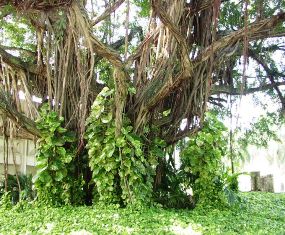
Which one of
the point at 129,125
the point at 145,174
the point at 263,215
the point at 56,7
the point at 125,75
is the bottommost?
the point at 263,215

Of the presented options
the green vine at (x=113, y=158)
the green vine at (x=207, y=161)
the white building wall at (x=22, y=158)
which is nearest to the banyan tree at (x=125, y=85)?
the green vine at (x=113, y=158)

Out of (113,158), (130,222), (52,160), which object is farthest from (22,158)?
(130,222)

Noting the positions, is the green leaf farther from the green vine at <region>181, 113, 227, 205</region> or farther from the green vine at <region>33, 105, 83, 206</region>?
the green vine at <region>181, 113, 227, 205</region>

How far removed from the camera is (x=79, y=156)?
417 cm

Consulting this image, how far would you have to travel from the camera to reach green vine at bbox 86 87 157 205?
3.69 m

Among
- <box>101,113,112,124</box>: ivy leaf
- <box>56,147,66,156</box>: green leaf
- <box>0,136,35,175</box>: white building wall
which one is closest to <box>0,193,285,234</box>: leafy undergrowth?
<box>56,147,66,156</box>: green leaf

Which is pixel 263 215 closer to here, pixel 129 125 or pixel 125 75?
pixel 129 125

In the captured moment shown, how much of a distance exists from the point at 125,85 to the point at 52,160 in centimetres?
107

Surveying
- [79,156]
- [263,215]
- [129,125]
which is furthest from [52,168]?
[263,215]

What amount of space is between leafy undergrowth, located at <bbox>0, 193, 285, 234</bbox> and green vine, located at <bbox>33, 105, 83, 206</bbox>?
0.70 ft

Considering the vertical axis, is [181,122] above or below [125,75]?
below

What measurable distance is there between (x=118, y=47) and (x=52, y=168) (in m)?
1.60

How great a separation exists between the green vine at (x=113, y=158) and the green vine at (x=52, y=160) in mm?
257

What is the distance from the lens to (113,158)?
374 cm
